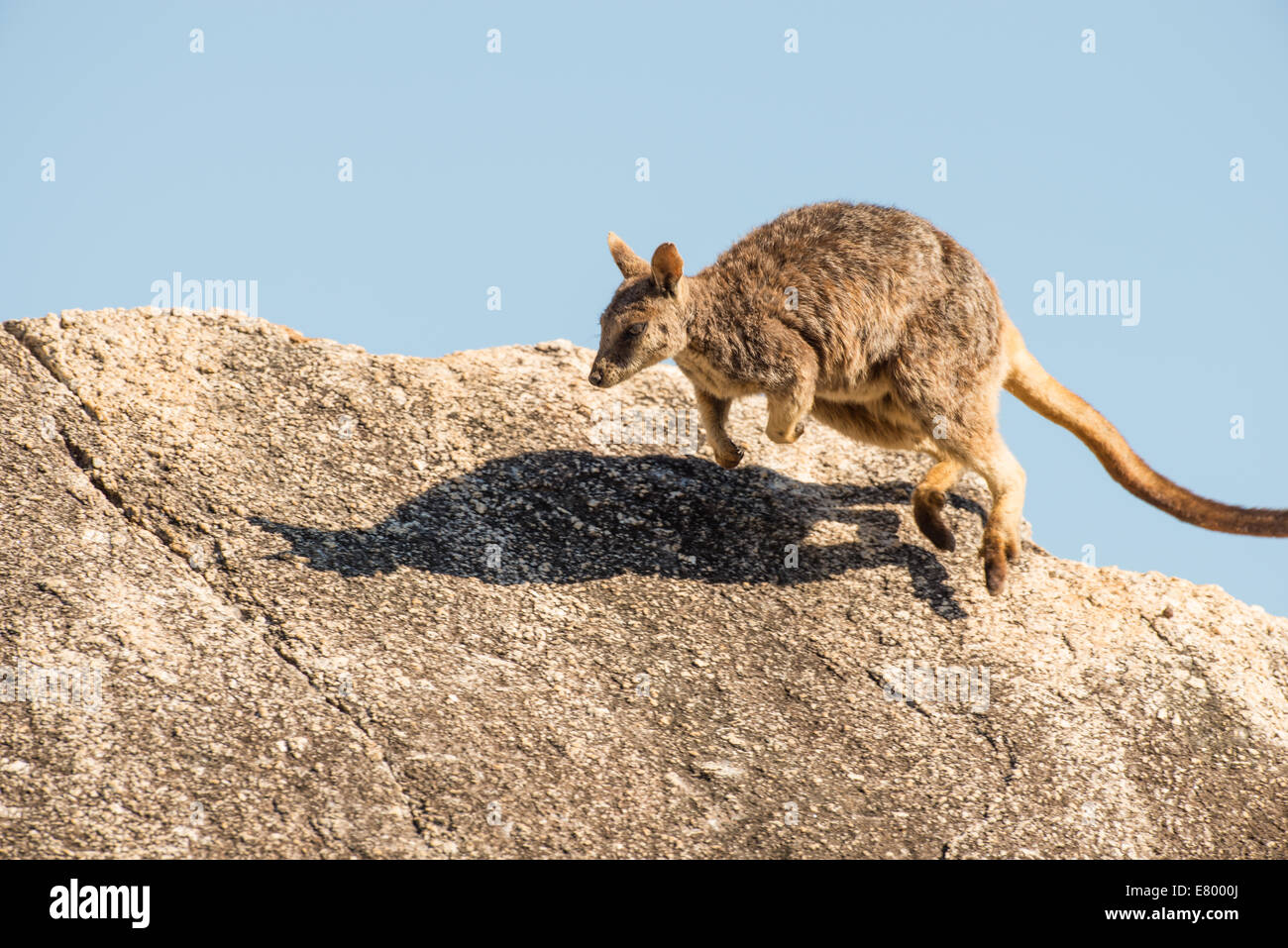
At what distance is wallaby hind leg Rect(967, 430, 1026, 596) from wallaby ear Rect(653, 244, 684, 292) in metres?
2.22

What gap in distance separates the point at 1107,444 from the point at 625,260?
356 centimetres

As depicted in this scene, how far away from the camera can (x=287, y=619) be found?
639 centimetres

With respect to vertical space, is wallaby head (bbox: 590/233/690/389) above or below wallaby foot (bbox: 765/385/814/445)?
above

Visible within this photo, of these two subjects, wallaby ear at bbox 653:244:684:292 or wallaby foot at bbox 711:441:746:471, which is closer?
wallaby ear at bbox 653:244:684:292

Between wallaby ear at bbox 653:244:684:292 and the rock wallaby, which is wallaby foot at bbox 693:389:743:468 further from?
wallaby ear at bbox 653:244:684:292

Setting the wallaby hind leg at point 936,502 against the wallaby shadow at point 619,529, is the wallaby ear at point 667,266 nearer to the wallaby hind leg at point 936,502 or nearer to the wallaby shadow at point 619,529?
the wallaby shadow at point 619,529

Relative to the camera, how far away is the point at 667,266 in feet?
24.5

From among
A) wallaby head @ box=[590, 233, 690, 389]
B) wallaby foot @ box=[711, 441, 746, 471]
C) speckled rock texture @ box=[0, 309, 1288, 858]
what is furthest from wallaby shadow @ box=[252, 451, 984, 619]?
wallaby head @ box=[590, 233, 690, 389]

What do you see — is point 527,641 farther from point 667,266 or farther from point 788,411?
point 667,266

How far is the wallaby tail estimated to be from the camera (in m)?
8.02

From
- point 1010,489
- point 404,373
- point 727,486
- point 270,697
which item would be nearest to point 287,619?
point 270,697

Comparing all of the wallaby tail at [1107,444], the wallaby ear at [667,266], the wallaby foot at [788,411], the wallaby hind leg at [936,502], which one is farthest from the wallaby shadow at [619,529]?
the wallaby ear at [667,266]

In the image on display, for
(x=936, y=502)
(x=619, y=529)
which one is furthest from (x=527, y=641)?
(x=936, y=502)
